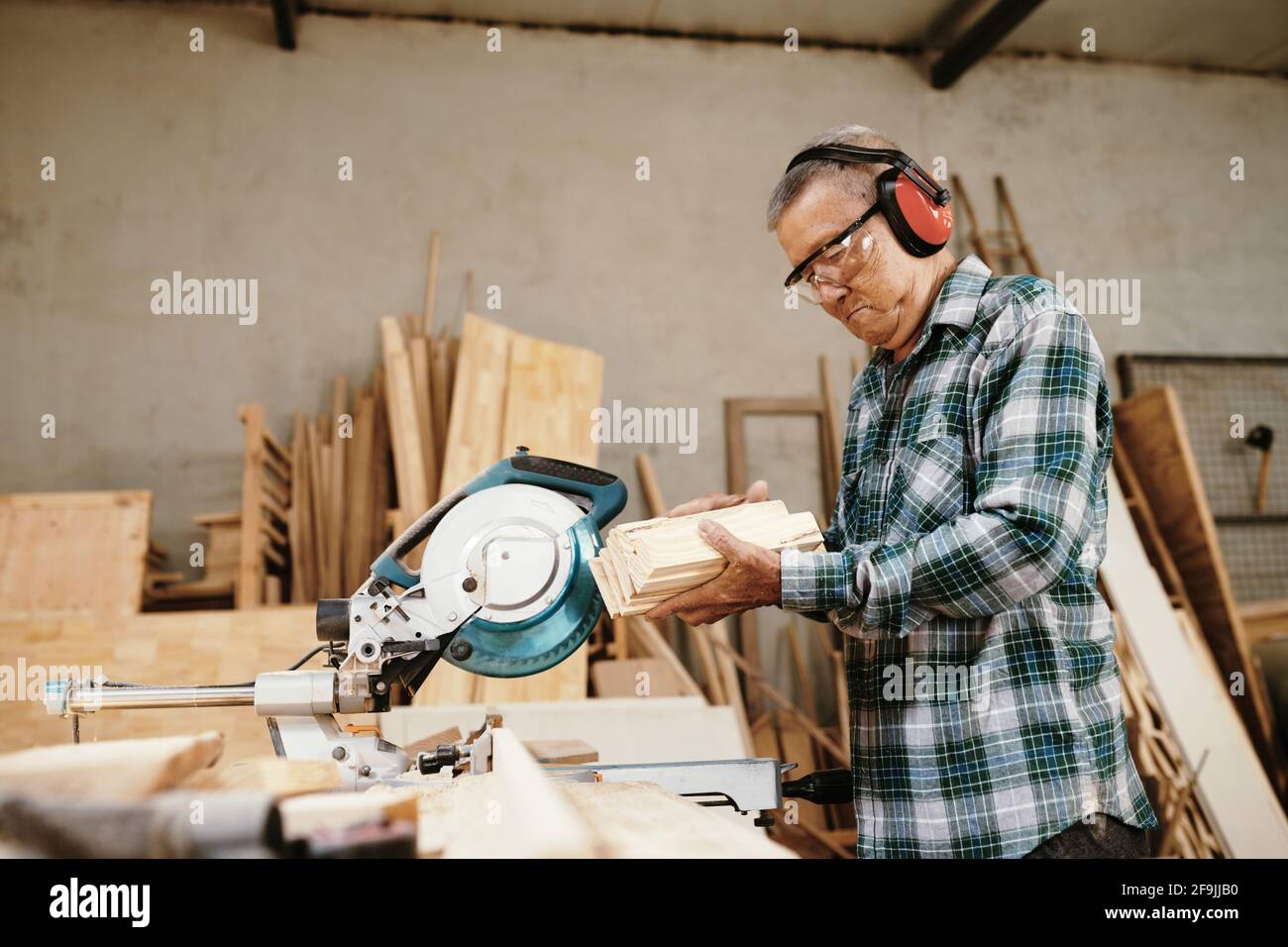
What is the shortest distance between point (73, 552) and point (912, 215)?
3120 mm

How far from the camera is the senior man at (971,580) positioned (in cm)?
123

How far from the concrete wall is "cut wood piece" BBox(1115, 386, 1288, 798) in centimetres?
82

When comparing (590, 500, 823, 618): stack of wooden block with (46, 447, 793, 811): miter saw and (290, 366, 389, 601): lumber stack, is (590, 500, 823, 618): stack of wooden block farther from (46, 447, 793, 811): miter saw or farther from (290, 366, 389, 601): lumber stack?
(290, 366, 389, 601): lumber stack

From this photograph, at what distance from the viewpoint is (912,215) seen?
1.49m

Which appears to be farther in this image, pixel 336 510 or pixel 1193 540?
pixel 1193 540

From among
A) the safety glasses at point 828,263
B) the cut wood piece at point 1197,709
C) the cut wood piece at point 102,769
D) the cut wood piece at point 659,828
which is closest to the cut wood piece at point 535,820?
the cut wood piece at point 659,828

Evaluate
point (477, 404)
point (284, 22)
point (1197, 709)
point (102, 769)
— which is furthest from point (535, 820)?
point (284, 22)

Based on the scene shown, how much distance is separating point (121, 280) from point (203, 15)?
54.4 inches

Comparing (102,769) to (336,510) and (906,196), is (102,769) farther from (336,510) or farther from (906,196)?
(336,510)

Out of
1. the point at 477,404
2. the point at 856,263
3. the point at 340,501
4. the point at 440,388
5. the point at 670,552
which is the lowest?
the point at 670,552
